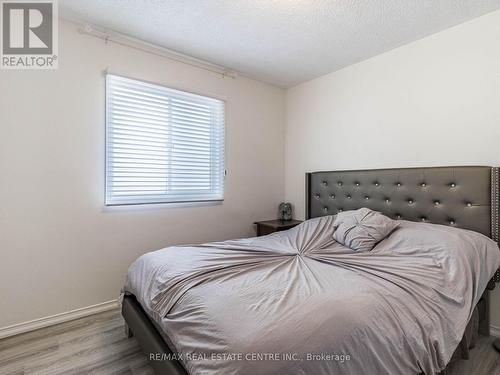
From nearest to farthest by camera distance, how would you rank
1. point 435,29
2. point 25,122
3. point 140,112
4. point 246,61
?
point 25,122, point 435,29, point 140,112, point 246,61

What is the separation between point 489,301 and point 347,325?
1835 millimetres

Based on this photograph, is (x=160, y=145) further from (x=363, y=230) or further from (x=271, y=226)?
(x=363, y=230)

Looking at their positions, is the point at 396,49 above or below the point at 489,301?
above

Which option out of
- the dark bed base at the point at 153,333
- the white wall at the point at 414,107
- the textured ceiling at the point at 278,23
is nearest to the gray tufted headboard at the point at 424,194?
the white wall at the point at 414,107

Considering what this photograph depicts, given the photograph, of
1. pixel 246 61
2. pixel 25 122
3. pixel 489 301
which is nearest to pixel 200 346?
pixel 25 122

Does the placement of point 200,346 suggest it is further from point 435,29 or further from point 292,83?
point 292,83

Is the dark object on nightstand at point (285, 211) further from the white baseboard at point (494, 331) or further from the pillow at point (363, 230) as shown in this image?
the white baseboard at point (494, 331)

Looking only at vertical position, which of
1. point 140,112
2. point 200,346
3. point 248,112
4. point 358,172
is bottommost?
point 200,346

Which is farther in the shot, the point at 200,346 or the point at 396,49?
the point at 396,49

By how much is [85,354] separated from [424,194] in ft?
9.47

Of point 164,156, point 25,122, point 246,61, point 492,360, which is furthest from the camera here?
point 246,61

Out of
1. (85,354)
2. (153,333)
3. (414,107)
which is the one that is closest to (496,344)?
(414,107)

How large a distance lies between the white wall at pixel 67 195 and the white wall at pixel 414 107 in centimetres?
163

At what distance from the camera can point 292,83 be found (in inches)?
135
